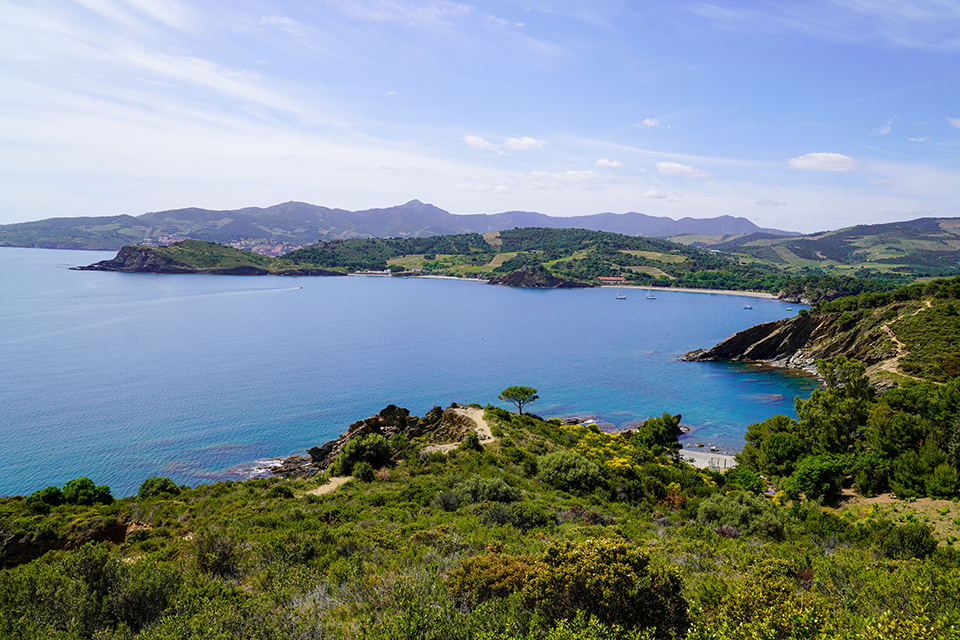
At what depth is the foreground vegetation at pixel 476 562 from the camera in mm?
9906

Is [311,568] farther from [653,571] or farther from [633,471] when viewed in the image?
[633,471]

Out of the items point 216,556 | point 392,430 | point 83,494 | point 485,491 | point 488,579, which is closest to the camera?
point 488,579

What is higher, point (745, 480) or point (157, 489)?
point (157, 489)

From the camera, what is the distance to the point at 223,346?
8262 cm

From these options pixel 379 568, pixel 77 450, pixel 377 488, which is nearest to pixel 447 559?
pixel 379 568

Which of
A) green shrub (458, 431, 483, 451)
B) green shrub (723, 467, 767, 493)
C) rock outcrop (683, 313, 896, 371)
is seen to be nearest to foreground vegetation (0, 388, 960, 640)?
green shrub (723, 467, 767, 493)

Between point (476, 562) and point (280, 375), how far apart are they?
62.1 m

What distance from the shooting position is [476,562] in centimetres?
1225

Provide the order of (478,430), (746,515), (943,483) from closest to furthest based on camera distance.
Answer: (746,515), (943,483), (478,430)

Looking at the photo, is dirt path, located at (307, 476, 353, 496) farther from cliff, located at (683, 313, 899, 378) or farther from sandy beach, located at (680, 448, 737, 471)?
cliff, located at (683, 313, 899, 378)

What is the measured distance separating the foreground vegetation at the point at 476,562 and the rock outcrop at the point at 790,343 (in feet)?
170

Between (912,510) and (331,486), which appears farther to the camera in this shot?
(331,486)

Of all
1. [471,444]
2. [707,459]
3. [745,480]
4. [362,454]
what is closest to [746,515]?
[745,480]

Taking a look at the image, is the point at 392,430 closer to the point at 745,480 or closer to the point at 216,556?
the point at 216,556
